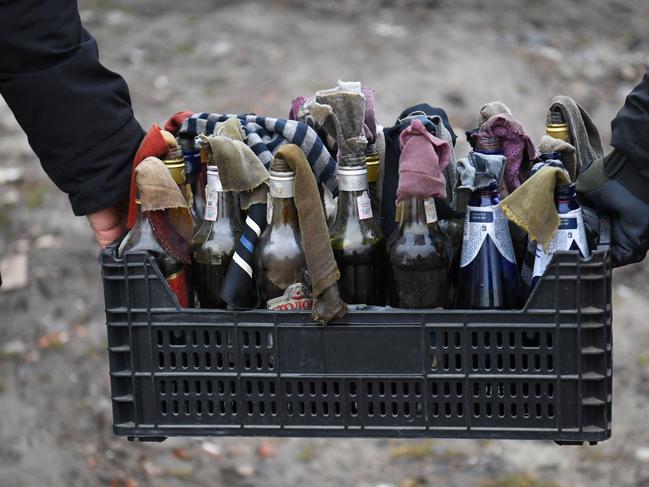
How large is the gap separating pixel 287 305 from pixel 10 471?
251 cm

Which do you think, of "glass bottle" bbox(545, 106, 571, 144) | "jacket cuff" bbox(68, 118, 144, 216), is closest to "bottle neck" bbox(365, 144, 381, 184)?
"glass bottle" bbox(545, 106, 571, 144)

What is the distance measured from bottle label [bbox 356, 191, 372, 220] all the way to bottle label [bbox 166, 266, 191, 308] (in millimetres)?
429

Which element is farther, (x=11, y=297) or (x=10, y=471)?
(x=11, y=297)

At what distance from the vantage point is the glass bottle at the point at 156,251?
2.27 m

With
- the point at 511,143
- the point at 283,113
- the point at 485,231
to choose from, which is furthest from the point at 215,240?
the point at 283,113

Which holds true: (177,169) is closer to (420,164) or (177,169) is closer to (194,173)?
(194,173)

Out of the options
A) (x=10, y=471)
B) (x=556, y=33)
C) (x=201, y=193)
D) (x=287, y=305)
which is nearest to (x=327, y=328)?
(x=287, y=305)

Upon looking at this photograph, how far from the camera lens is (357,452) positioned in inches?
169

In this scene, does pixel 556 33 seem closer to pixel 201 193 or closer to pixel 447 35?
pixel 447 35

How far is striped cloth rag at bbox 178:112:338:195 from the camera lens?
2.29 metres

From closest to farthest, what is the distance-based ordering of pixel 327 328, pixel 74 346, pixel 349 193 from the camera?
pixel 327 328, pixel 349 193, pixel 74 346

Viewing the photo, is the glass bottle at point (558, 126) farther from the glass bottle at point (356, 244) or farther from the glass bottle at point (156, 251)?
the glass bottle at point (156, 251)

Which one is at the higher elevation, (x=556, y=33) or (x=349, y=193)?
(x=556, y=33)

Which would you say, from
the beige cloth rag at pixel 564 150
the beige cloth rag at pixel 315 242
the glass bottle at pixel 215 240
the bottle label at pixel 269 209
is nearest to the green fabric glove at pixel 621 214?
the beige cloth rag at pixel 564 150
